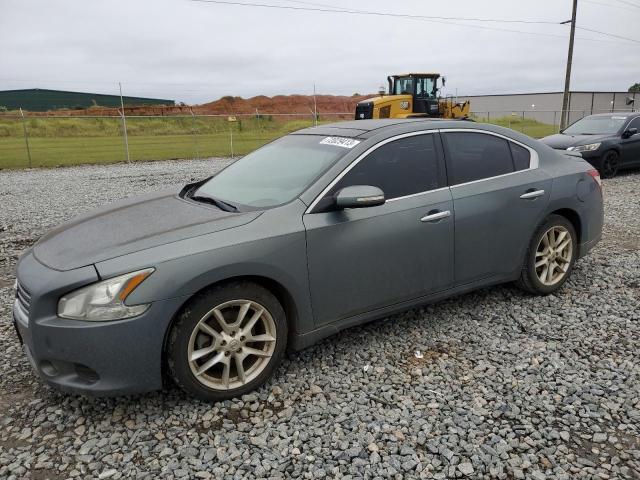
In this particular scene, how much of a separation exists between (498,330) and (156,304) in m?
2.58

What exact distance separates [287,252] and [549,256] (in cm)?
258

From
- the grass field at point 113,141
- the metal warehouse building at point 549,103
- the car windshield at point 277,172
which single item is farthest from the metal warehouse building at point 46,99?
the car windshield at point 277,172

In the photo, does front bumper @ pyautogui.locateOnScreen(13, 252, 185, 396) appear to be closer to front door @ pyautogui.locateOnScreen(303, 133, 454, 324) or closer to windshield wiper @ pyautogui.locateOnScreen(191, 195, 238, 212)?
windshield wiper @ pyautogui.locateOnScreen(191, 195, 238, 212)

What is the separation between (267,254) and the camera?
9.57 ft

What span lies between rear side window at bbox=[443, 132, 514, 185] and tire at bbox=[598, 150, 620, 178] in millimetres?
8830

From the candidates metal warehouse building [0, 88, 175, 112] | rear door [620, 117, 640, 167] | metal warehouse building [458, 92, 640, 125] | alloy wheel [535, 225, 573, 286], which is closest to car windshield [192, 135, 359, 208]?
alloy wheel [535, 225, 573, 286]

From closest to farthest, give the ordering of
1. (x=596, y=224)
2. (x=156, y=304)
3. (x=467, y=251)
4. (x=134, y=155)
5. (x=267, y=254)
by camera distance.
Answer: (x=156, y=304) < (x=267, y=254) < (x=467, y=251) < (x=596, y=224) < (x=134, y=155)

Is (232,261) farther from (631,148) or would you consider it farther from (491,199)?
(631,148)

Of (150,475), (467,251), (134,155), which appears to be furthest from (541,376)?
(134,155)

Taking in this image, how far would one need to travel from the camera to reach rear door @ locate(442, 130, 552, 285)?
3.75m

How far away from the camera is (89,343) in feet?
8.38

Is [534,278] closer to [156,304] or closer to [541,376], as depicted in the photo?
[541,376]

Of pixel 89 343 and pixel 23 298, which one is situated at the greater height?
pixel 23 298

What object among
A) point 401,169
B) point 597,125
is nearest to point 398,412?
point 401,169
